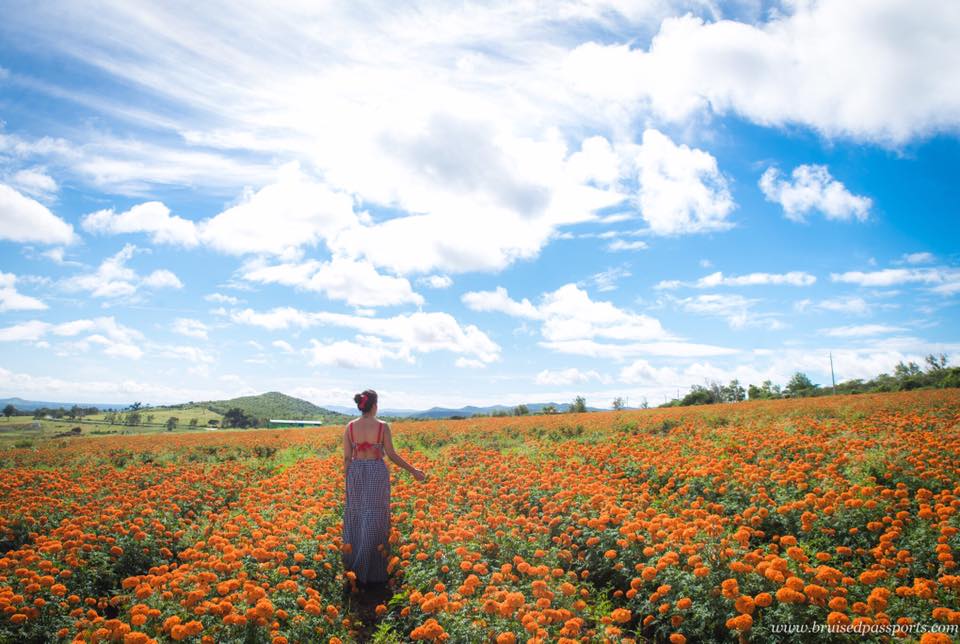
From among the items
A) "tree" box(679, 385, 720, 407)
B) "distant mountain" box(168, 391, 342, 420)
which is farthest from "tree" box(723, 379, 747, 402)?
"distant mountain" box(168, 391, 342, 420)

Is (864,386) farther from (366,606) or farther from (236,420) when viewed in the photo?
(236,420)

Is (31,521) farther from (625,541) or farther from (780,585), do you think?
(780,585)

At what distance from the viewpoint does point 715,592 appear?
4262mm

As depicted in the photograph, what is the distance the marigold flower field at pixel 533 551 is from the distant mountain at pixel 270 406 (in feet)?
343

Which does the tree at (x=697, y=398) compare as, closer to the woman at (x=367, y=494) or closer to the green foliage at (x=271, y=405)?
the woman at (x=367, y=494)

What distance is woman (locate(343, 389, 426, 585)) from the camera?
6328 mm

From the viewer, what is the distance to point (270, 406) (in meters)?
137

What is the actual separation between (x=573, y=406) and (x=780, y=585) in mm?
58445

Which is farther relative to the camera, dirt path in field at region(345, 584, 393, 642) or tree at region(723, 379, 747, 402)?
tree at region(723, 379, 747, 402)

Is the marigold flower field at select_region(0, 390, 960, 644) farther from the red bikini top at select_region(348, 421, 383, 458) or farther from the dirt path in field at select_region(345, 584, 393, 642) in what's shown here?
the red bikini top at select_region(348, 421, 383, 458)

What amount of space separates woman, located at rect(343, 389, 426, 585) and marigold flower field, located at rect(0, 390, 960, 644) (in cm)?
26

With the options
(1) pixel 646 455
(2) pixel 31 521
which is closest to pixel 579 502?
(1) pixel 646 455

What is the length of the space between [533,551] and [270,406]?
Result: 145 meters

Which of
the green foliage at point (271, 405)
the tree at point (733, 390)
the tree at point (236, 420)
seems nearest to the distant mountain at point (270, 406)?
the green foliage at point (271, 405)
